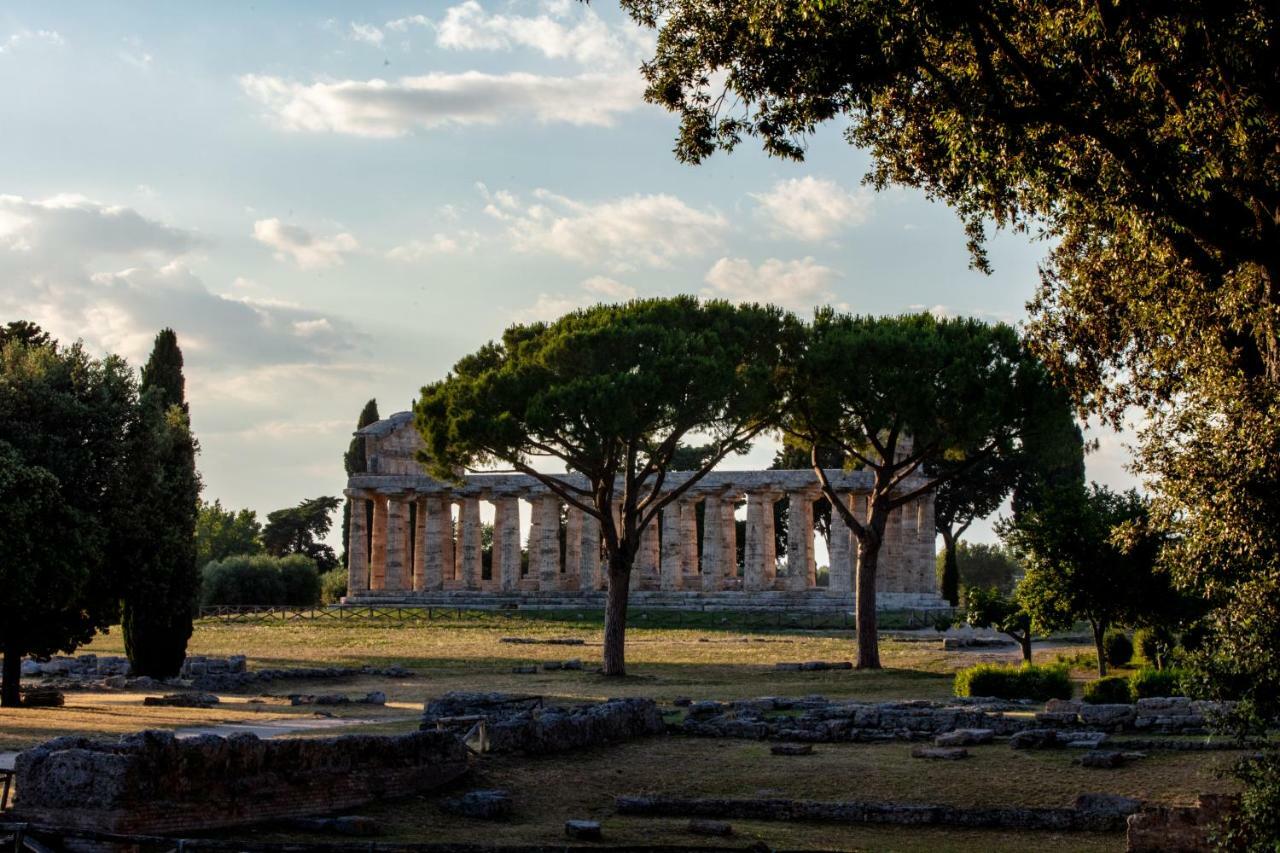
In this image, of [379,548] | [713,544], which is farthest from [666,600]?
[379,548]

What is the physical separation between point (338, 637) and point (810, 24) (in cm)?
4150

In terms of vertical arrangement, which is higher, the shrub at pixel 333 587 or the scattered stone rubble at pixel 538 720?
the shrub at pixel 333 587

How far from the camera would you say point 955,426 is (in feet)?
138

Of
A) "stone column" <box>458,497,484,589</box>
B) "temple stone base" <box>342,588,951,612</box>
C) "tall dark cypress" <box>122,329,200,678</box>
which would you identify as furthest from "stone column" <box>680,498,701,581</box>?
"tall dark cypress" <box>122,329,200,678</box>

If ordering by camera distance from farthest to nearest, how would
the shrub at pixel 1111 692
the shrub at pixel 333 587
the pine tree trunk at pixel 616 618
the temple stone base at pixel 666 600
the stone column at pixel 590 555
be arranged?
the shrub at pixel 333 587 → the stone column at pixel 590 555 → the temple stone base at pixel 666 600 → the pine tree trunk at pixel 616 618 → the shrub at pixel 1111 692

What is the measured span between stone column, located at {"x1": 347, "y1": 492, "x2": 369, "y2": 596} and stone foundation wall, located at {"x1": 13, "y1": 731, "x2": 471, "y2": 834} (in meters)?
58.2

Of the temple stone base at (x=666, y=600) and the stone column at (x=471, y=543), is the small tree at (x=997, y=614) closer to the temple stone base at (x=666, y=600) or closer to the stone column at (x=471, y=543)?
the temple stone base at (x=666, y=600)

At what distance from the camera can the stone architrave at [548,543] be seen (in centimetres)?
7238

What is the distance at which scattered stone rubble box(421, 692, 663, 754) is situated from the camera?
23.7 metres

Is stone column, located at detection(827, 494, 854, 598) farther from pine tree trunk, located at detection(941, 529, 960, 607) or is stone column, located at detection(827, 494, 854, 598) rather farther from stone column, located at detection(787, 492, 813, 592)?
pine tree trunk, located at detection(941, 529, 960, 607)

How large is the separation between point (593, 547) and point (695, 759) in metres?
47.4

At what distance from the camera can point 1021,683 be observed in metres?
32.2

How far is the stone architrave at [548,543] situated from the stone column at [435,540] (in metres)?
5.59

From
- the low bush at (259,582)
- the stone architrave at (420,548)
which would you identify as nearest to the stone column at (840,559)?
the stone architrave at (420,548)
